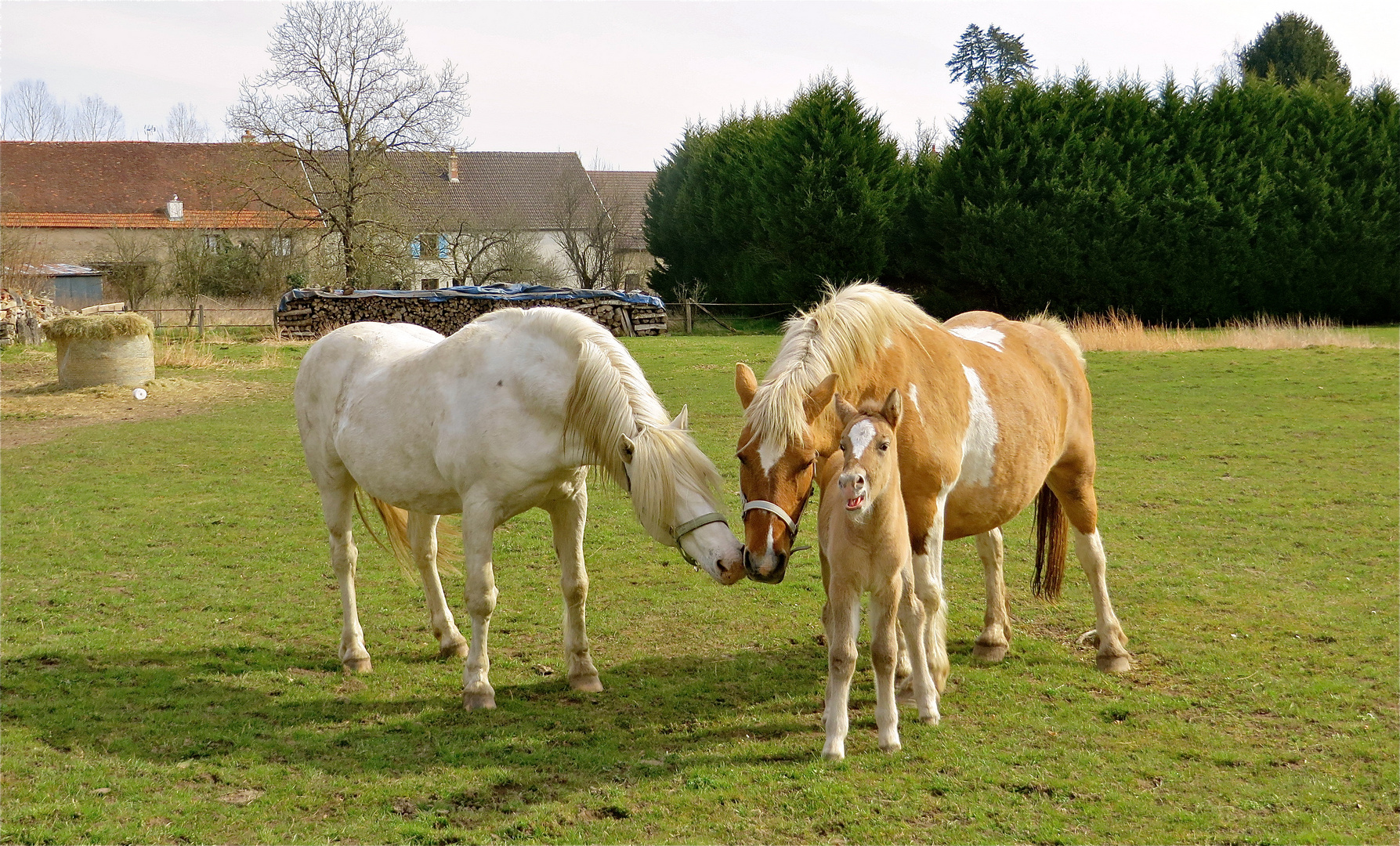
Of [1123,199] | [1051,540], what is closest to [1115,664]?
[1051,540]

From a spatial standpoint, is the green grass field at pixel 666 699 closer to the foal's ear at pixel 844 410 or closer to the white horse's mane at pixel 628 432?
the white horse's mane at pixel 628 432

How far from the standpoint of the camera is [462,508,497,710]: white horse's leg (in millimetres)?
4508

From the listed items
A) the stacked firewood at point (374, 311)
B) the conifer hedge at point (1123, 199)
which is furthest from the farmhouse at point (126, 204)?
the conifer hedge at point (1123, 199)

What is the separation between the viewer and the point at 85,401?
577 inches

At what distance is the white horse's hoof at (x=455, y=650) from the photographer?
524 cm

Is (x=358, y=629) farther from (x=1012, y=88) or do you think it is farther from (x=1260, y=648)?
(x=1012, y=88)

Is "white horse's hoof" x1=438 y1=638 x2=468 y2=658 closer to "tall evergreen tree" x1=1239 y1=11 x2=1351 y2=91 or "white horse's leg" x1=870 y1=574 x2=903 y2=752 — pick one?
"white horse's leg" x1=870 y1=574 x2=903 y2=752

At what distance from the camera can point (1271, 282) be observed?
24047 millimetres

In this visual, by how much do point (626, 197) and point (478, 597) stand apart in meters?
39.5

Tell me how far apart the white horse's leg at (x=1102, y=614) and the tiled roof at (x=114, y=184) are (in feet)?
108

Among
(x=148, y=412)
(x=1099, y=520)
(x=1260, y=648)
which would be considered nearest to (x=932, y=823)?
(x=1260, y=648)

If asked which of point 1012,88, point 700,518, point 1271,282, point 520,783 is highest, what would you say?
point 1012,88

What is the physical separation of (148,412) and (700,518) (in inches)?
504

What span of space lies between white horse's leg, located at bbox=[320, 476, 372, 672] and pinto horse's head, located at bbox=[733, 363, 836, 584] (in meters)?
2.40
